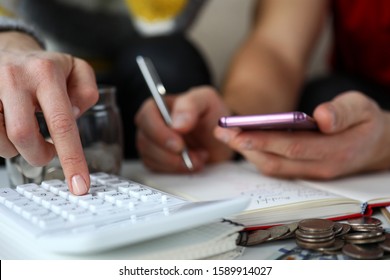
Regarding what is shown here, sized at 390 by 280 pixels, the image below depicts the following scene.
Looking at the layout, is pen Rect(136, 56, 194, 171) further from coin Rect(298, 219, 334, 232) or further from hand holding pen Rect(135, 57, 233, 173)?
coin Rect(298, 219, 334, 232)

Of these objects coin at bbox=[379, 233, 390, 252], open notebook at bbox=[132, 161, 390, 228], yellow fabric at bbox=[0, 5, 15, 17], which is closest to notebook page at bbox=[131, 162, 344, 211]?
open notebook at bbox=[132, 161, 390, 228]

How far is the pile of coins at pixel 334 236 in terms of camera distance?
44cm

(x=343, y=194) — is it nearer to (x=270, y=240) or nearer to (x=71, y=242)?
(x=270, y=240)

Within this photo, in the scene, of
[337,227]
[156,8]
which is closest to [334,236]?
[337,227]

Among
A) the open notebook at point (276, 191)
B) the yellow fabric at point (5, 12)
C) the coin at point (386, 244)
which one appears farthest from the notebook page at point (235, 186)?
the yellow fabric at point (5, 12)

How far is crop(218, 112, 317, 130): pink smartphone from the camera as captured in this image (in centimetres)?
55

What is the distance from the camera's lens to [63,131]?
51 cm

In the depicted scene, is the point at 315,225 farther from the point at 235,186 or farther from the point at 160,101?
the point at 160,101

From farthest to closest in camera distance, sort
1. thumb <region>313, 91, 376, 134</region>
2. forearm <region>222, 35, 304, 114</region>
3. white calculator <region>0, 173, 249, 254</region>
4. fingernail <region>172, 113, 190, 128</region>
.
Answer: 1. forearm <region>222, 35, 304, 114</region>
2. fingernail <region>172, 113, 190, 128</region>
3. thumb <region>313, 91, 376, 134</region>
4. white calculator <region>0, 173, 249, 254</region>

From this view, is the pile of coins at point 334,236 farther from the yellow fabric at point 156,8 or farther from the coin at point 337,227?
the yellow fabric at point 156,8

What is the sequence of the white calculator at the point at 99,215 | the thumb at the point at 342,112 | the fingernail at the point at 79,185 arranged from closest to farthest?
the white calculator at the point at 99,215, the fingernail at the point at 79,185, the thumb at the point at 342,112

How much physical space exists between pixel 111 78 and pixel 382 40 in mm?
516

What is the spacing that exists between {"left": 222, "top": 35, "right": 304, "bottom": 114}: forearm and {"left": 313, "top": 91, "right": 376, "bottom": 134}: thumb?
260 millimetres

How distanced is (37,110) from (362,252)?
0.34 m
